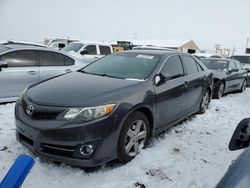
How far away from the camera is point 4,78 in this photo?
5.62m

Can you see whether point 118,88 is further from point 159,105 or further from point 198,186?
point 198,186

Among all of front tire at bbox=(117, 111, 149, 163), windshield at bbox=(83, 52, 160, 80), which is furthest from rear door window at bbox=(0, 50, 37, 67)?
front tire at bbox=(117, 111, 149, 163)

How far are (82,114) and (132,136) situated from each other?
828 millimetres

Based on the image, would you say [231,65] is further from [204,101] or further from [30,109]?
[30,109]

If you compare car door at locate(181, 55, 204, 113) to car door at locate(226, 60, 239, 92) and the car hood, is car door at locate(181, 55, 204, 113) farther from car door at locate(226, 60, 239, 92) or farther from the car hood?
car door at locate(226, 60, 239, 92)

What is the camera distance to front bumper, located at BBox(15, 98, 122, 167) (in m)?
2.90

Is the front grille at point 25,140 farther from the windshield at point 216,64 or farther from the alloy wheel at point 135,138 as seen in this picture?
the windshield at point 216,64

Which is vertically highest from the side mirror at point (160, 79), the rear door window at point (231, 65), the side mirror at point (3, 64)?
the side mirror at point (160, 79)

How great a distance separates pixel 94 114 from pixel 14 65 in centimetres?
374

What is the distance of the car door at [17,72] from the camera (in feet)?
18.6

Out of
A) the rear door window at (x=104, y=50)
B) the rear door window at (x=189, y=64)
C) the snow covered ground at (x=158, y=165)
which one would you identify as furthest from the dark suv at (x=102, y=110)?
the rear door window at (x=104, y=50)

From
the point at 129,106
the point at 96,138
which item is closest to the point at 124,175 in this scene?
the point at 96,138

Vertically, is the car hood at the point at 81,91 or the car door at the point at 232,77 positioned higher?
the car hood at the point at 81,91

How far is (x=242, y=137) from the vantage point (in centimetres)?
191
